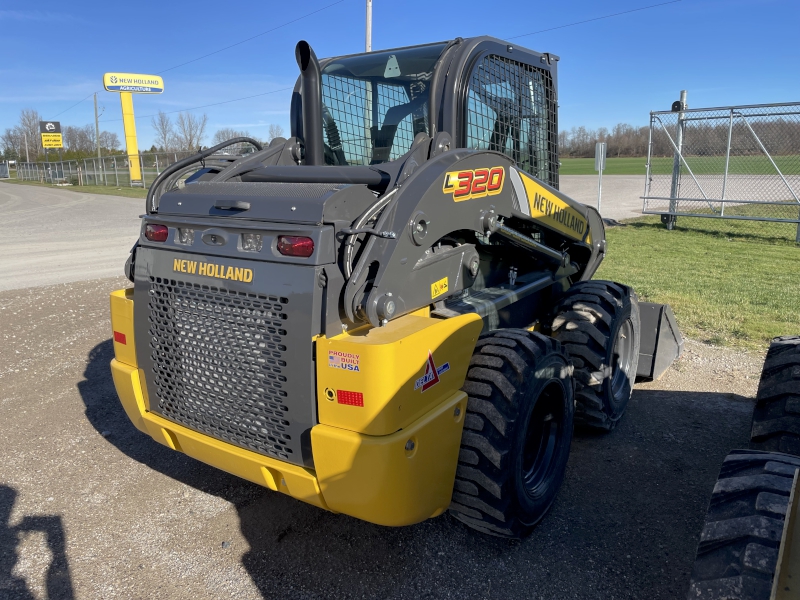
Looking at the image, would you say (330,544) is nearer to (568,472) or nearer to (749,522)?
(568,472)

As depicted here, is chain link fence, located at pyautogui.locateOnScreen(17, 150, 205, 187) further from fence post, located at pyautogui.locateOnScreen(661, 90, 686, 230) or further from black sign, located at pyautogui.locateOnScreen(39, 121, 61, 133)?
fence post, located at pyautogui.locateOnScreen(661, 90, 686, 230)

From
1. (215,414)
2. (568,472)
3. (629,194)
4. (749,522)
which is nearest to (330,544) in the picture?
(215,414)

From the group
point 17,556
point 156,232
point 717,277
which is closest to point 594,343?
point 156,232

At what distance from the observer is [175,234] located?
3.09 m

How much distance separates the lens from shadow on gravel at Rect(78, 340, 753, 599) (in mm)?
2951

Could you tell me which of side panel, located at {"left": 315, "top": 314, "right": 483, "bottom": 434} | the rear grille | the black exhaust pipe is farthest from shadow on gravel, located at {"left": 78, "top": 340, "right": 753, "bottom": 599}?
the black exhaust pipe

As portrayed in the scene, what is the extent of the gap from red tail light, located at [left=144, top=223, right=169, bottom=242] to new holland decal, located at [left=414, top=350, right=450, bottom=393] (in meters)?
1.49

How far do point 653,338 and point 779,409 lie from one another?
6.60 ft

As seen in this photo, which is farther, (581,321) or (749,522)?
(581,321)

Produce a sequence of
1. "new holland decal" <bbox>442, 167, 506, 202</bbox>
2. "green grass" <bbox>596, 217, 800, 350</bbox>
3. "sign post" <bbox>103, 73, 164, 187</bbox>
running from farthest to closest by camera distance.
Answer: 1. "sign post" <bbox>103, 73, 164, 187</bbox>
2. "green grass" <bbox>596, 217, 800, 350</bbox>
3. "new holland decal" <bbox>442, 167, 506, 202</bbox>

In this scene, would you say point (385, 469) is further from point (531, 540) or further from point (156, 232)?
point (156, 232)

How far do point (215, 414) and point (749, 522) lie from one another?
7.40 feet

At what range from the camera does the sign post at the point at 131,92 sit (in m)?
36.2

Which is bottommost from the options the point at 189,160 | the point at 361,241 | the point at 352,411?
the point at 352,411
